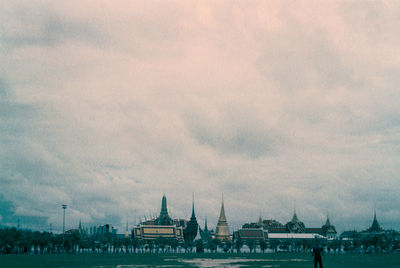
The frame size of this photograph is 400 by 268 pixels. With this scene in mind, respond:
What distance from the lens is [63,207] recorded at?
187 metres

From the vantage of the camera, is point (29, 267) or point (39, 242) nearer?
point (29, 267)

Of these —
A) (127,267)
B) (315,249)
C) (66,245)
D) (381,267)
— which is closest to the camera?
(315,249)

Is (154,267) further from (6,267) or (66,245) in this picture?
(66,245)

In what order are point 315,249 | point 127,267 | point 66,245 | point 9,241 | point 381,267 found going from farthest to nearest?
point 66,245
point 9,241
point 381,267
point 127,267
point 315,249

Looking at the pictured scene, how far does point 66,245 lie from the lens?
186375mm

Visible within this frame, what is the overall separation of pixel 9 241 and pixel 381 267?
128345 mm

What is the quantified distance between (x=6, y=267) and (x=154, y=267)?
21.0 meters

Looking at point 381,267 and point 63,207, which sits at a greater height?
point 63,207

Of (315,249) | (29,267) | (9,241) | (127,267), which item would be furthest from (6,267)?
(9,241)

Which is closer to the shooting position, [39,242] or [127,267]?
[127,267]

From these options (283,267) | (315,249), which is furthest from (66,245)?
(315,249)

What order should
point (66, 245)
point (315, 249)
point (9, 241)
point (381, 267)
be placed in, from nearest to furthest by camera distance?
point (315, 249), point (381, 267), point (9, 241), point (66, 245)

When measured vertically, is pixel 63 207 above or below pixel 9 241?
above

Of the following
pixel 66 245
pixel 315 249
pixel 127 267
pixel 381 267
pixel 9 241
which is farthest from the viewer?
pixel 66 245
